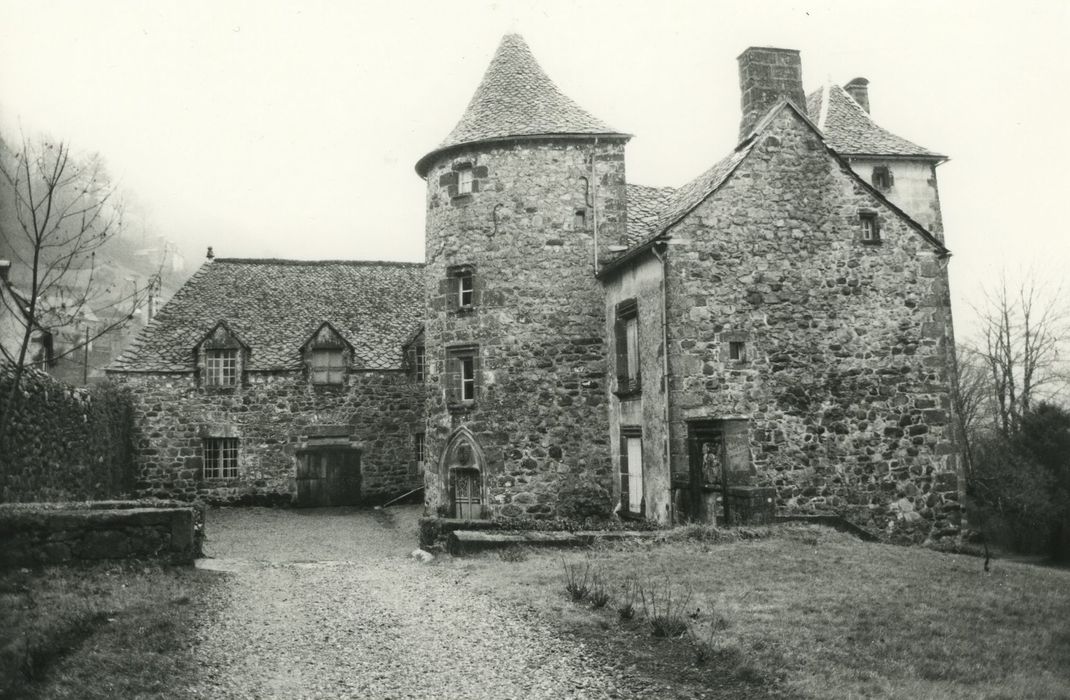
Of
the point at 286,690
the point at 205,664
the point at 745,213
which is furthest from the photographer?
the point at 745,213

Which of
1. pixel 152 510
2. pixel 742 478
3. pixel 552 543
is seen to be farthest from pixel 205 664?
pixel 742 478

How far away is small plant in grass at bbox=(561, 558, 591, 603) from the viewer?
33.0 ft

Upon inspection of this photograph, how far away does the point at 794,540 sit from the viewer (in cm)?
1398

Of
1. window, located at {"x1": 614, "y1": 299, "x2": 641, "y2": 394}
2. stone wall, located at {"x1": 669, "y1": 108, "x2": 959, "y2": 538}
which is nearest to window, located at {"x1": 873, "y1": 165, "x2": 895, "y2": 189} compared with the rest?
stone wall, located at {"x1": 669, "y1": 108, "x2": 959, "y2": 538}

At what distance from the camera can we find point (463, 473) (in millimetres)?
20484

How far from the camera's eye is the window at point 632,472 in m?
18.5

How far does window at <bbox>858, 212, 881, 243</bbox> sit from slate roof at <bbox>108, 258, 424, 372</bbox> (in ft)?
51.2

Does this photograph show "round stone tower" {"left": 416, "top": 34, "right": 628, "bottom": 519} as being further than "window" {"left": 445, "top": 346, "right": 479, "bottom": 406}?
No

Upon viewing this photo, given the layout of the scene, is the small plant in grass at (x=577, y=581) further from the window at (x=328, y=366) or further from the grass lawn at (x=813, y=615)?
the window at (x=328, y=366)

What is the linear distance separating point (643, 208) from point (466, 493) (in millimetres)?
8291

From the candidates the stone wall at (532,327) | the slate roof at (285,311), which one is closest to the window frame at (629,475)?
the stone wall at (532,327)

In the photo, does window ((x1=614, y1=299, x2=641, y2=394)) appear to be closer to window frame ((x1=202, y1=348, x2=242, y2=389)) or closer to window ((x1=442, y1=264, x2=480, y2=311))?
window ((x1=442, y1=264, x2=480, y2=311))

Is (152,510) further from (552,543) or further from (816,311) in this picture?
(816,311)

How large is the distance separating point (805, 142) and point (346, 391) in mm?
16559
